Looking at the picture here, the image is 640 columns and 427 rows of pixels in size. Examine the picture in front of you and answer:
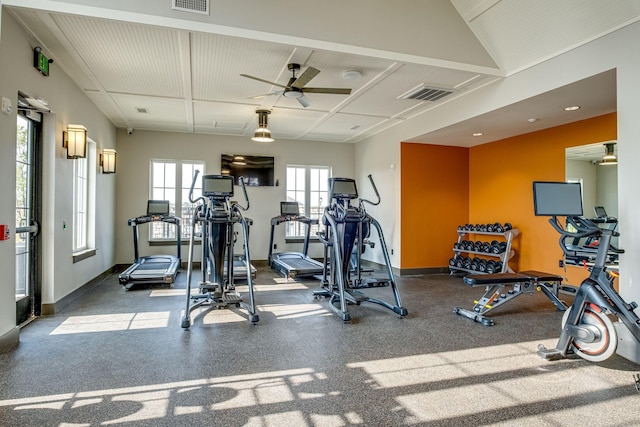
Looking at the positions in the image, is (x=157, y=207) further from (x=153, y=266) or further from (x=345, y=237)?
(x=345, y=237)

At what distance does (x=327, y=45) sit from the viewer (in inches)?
167

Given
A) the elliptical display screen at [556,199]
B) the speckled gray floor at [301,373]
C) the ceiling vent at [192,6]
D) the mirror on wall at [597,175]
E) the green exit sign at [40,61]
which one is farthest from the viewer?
the mirror on wall at [597,175]

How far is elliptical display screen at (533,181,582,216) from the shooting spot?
3.30 metres

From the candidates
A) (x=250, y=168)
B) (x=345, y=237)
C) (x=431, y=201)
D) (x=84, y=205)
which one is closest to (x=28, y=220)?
(x=84, y=205)

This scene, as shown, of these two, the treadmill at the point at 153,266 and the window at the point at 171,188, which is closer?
the treadmill at the point at 153,266

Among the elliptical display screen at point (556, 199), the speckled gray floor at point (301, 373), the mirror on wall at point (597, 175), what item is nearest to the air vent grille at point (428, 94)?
the mirror on wall at point (597, 175)

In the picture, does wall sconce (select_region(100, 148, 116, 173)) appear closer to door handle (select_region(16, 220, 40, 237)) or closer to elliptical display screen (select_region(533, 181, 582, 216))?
door handle (select_region(16, 220, 40, 237))

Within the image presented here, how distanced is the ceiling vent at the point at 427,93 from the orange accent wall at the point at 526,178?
215 centimetres

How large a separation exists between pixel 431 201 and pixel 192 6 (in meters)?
5.81

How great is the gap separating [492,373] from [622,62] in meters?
3.22

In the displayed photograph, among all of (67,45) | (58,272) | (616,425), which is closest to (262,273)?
(58,272)

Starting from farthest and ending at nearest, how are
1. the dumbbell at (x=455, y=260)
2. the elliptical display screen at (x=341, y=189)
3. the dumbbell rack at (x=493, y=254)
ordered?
1. the dumbbell at (x=455, y=260)
2. the dumbbell rack at (x=493, y=254)
3. the elliptical display screen at (x=341, y=189)

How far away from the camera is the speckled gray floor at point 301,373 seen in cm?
241

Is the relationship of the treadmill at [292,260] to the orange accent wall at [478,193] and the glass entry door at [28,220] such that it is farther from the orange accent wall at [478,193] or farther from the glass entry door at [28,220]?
the glass entry door at [28,220]
